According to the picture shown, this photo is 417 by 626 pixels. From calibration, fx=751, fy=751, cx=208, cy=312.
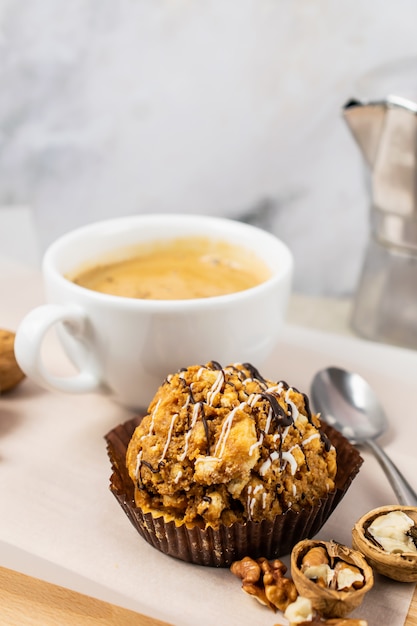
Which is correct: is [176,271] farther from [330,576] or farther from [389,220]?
[330,576]

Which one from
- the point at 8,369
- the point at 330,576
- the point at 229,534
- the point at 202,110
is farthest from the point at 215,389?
the point at 202,110

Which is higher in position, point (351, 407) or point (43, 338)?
point (43, 338)

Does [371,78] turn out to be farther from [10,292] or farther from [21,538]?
[21,538]

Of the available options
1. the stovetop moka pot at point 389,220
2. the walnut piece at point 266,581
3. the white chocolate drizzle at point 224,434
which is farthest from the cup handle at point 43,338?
the stovetop moka pot at point 389,220

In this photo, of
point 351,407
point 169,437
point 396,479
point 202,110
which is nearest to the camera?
point 169,437

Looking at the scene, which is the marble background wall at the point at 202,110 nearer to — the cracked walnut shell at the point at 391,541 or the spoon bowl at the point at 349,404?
the spoon bowl at the point at 349,404

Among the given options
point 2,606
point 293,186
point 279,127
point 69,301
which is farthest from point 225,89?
point 2,606

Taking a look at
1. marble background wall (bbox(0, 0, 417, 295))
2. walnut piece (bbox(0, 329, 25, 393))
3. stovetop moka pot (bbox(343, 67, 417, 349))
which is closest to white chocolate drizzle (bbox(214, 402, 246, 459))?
walnut piece (bbox(0, 329, 25, 393))
